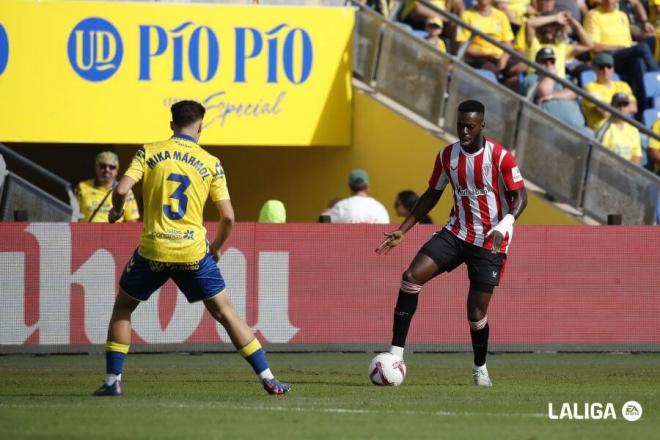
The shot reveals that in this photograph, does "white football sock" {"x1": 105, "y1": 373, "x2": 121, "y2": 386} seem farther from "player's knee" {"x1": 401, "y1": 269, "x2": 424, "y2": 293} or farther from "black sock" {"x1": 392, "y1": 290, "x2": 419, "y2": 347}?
"player's knee" {"x1": 401, "y1": 269, "x2": 424, "y2": 293}

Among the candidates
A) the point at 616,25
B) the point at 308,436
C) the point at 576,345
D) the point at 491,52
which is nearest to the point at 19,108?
the point at 491,52

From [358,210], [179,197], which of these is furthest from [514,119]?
[179,197]

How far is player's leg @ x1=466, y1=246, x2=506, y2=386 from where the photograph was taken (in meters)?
11.5

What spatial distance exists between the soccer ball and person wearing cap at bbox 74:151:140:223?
17.0 feet

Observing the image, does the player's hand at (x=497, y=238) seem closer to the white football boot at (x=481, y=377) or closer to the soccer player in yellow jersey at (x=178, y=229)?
the white football boot at (x=481, y=377)

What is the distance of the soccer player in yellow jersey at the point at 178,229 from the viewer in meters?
10.0

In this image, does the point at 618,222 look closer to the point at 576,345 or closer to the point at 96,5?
the point at 576,345

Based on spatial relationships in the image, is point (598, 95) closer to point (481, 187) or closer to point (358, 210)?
point (358, 210)

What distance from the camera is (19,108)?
17953 millimetres

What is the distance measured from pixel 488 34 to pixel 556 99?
188 cm

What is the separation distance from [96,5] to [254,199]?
414 cm

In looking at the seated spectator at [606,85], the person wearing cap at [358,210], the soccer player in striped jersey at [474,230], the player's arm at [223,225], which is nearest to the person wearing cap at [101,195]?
the person wearing cap at [358,210]

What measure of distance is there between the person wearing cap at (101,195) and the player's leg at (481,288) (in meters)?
5.40

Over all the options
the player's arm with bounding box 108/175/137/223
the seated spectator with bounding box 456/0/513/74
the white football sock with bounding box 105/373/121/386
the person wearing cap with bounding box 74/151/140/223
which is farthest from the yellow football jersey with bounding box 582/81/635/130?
the player's arm with bounding box 108/175/137/223
